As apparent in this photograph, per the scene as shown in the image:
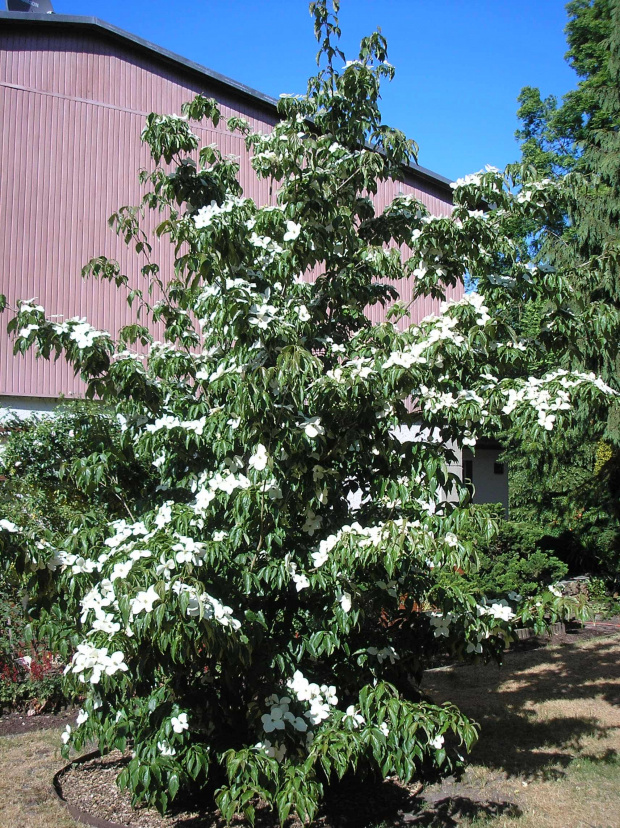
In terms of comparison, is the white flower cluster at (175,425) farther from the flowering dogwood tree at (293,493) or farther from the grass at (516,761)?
the grass at (516,761)

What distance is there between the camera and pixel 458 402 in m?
3.23

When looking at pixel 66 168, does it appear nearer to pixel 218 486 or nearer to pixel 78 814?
pixel 218 486

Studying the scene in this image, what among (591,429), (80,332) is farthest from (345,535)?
(591,429)

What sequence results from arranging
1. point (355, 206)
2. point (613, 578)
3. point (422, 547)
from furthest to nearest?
point (613, 578), point (355, 206), point (422, 547)

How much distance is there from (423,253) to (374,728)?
8.01 ft

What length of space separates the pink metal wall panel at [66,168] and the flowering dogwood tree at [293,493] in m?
5.42

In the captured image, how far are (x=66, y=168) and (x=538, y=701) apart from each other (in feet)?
26.9

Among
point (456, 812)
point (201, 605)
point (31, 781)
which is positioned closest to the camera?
point (201, 605)

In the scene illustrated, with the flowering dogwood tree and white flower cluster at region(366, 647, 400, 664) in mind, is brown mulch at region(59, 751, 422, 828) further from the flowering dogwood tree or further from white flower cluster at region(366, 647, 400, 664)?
white flower cluster at region(366, 647, 400, 664)

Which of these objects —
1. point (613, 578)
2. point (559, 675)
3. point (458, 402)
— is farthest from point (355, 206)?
point (613, 578)

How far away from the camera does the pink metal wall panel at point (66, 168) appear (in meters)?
8.95

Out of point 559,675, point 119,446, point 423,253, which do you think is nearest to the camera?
point 119,446

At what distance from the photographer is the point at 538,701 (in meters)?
6.03

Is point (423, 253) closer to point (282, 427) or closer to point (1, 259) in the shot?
point (282, 427)
